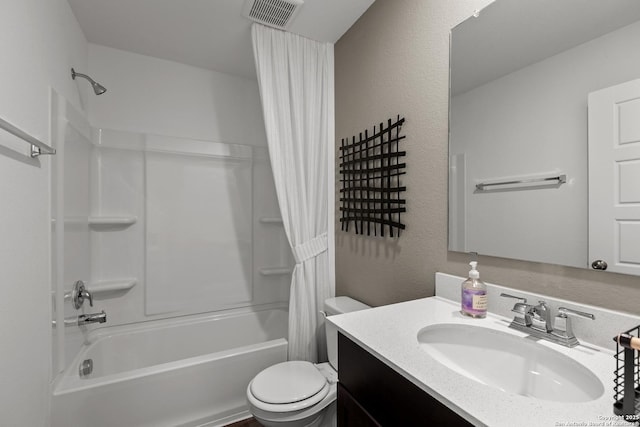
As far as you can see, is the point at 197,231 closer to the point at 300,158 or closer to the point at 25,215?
the point at 300,158

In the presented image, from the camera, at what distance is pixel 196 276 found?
2.37 m

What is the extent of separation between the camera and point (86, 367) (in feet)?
5.69

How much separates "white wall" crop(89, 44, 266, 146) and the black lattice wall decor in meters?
1.13

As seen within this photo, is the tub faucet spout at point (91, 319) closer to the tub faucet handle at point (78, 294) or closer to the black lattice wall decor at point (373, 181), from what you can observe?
the tub faucet handle at point (78, 294)

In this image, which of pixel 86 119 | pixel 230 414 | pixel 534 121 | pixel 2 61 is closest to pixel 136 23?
pixel 86 119

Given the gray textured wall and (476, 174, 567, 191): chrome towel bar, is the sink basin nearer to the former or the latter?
the gray textured wall

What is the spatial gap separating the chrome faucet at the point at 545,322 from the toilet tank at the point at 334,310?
856mm

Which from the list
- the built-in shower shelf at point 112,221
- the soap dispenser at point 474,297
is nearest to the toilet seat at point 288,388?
the soap dispenser at point 474,297

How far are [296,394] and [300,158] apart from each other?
1297 mm

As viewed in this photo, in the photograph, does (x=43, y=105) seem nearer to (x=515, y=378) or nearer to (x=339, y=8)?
(x=339, y=8)

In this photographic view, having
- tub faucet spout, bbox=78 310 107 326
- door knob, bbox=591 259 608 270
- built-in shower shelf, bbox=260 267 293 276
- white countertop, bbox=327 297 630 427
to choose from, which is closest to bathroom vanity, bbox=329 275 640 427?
white countertop, bbox=327 297 630 427

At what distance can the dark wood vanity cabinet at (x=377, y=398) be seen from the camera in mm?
635

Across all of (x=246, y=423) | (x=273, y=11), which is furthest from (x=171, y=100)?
(x=246, y=423)

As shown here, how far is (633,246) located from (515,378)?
0.46 meters
